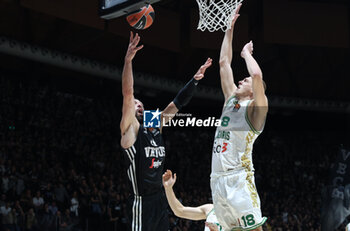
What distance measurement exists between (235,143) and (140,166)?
116 centimetres

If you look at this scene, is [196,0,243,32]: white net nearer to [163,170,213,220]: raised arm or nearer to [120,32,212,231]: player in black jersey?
[120,32,212,231]: player in black jersey

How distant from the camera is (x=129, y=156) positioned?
16.8 ft

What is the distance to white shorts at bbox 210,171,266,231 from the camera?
13.9ft

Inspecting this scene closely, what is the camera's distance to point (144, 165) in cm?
509

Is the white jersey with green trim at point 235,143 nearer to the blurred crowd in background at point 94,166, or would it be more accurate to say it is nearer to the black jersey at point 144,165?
the black jersey at point 144,165

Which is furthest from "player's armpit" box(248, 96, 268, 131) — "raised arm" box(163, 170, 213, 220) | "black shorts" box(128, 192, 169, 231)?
"raised arm" box(163, 170, 213, 220)

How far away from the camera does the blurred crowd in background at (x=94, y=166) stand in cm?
1078

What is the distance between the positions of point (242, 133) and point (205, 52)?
11084 millimetres

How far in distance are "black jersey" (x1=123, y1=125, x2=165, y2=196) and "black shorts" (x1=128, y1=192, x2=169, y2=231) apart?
0.25 feet

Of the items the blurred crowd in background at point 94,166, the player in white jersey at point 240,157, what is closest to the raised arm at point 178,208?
the player in white jersey at point 240,157

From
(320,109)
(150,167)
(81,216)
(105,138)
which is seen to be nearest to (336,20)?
(320,109)

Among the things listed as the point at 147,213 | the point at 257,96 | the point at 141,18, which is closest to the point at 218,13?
the point at 141,18

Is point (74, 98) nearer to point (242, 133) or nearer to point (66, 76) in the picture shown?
point (66, 76)

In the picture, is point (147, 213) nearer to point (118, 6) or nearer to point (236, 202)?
point (236, 202)
